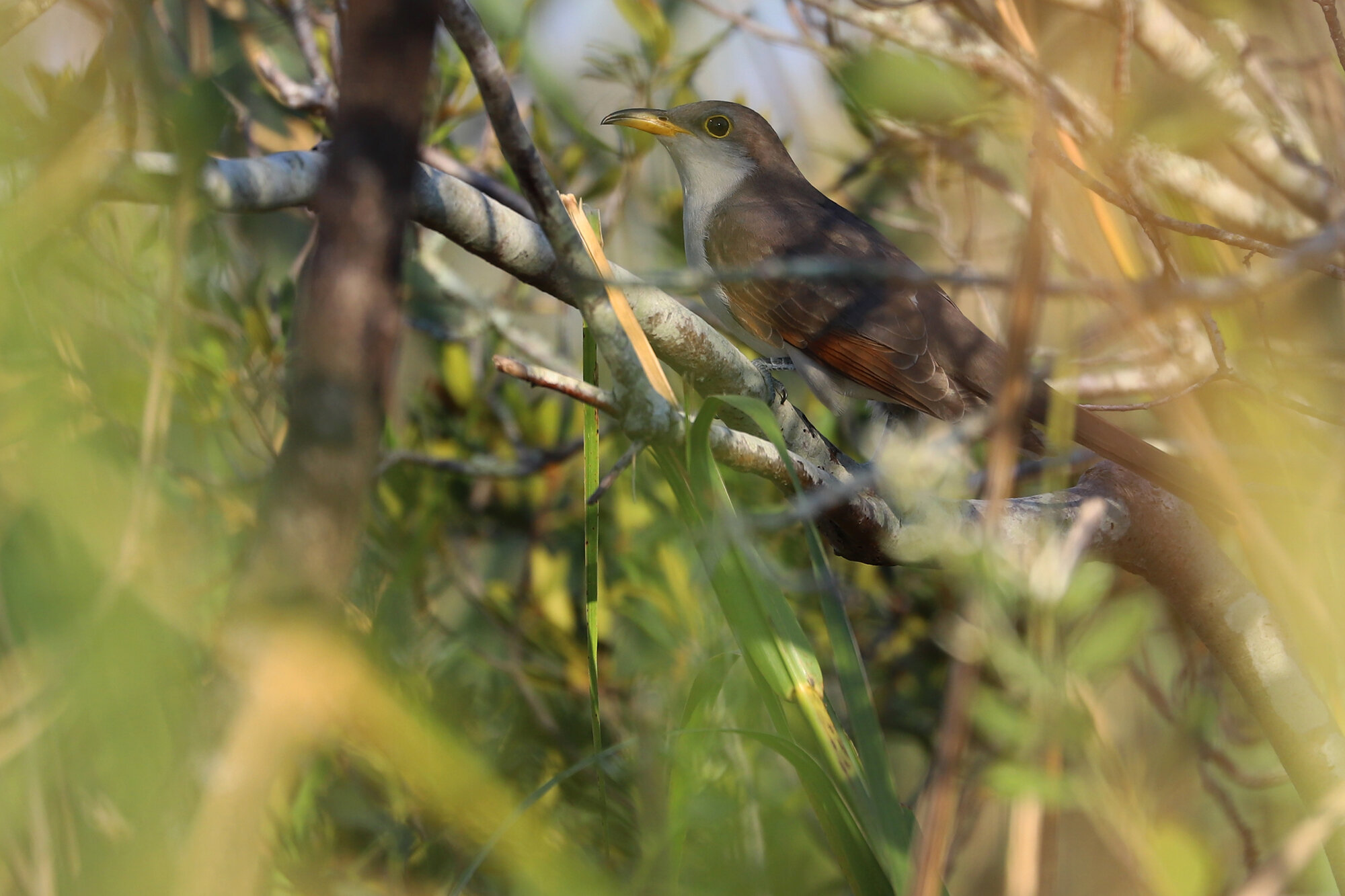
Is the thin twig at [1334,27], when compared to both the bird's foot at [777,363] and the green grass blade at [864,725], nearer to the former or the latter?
the green grass blade at [864,725]

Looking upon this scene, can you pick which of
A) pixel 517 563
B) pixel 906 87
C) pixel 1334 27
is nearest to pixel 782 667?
pixel 906 87

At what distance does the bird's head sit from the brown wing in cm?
44

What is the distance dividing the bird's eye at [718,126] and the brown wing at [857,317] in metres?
0.52

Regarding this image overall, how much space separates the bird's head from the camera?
375 cm

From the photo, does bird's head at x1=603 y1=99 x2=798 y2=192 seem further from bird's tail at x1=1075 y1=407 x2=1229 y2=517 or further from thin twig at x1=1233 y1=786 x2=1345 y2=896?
thin twig at x1=1233 y1=786 x2=1345 y2=896

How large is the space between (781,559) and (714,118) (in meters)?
1.84

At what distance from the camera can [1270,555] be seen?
1108mm

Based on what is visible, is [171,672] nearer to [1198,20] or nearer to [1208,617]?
[1208,617]

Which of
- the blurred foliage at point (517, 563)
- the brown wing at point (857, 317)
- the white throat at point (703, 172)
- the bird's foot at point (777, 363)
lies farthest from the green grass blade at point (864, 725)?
the white throat at point (703, 172)

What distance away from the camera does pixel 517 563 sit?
3971mm

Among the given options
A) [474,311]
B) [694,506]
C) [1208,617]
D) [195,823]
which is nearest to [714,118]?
[474,311]

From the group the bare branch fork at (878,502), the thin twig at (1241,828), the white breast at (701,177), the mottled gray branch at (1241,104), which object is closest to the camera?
the bare branch fork at (878,502)

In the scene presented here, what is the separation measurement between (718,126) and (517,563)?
2.01 metres

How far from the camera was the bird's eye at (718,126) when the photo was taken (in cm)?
383
